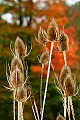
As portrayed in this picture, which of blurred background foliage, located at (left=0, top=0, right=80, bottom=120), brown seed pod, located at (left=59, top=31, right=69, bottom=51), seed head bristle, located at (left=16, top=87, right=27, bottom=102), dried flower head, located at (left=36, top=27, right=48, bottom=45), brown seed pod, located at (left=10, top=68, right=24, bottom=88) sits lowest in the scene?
seed head bristle, located at (left=16, top=87, right=27, bottom=102)

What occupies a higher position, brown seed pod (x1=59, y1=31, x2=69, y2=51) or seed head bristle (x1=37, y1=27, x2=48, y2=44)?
seed head bristle (x1=37, y1=27, x2=48, y2=44)

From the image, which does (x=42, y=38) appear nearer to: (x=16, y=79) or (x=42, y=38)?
(x=42, y=38)

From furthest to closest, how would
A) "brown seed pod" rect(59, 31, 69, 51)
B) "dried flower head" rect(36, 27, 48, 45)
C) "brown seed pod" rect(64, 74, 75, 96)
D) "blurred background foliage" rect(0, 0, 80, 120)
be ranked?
"blurred background foliage" rect(0, 0, 80, 120), "dried flower head" rect(36, 27, 48, 45), "brown seed pod" rect(59, 31, 69, 51), "brown seed pod" rect(64, 74, 75, 96)

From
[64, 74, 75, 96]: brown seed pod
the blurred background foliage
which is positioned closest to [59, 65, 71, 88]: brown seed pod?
[64, 74, 75, 96]: brown seed pod

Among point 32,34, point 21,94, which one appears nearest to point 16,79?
point 21,94

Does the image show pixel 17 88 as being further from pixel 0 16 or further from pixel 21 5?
pixel 0 16

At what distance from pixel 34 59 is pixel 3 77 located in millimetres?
1467

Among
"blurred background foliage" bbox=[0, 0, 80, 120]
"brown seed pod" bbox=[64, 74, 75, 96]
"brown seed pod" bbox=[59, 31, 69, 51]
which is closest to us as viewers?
"brown seed pod" bbox=[64, 74, 75, 96]

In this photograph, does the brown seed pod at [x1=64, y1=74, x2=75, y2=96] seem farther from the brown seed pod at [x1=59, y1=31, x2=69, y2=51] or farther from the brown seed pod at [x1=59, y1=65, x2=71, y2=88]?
the brown seed pod at [x1=59, y1=31, x2=69, y2=51]

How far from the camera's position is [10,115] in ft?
31.7

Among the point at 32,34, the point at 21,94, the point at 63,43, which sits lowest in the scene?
the point at 21,94

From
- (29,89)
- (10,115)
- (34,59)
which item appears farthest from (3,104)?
(29,89)

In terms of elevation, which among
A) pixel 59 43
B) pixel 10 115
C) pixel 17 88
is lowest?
pixel 17 88

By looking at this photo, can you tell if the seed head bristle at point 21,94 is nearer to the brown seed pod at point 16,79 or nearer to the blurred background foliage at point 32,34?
the brown seed pod at point 16,79
